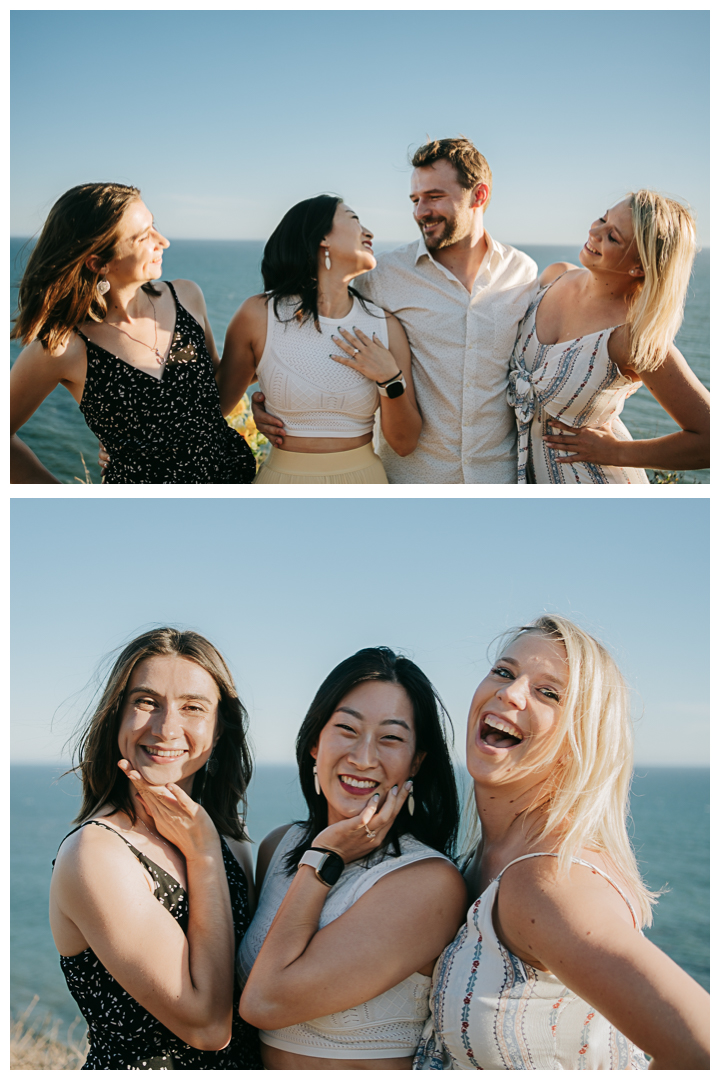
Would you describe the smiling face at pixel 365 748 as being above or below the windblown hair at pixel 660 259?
below

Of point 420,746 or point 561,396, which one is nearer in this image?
point 420,746

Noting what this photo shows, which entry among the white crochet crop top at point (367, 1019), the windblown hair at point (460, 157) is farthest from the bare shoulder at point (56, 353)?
the white crochet crop top at point (367, 1019)

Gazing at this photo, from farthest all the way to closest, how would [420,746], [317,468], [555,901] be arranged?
1. [317,468]
2. [420,746]
3. [555,901]

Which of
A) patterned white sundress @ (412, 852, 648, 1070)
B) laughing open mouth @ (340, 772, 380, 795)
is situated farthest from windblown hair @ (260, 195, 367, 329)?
patterned white sundress @ (412, 852, 648, 1070)

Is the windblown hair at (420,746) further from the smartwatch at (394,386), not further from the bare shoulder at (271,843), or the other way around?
the smartwatch at (394,386)

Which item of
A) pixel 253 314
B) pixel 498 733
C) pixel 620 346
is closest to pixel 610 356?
pixel 620 346

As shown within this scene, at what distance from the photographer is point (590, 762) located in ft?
9.12

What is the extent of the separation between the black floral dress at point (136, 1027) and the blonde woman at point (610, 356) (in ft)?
7.62

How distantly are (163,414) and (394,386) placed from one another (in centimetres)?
100

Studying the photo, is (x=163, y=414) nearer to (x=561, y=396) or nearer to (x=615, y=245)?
(x=561, y=396)

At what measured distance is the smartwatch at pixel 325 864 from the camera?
271cm

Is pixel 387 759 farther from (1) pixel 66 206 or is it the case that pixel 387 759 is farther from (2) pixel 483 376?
(1) pixel 66 206

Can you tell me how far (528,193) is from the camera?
920cm

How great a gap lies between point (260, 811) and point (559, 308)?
70.2 metres
